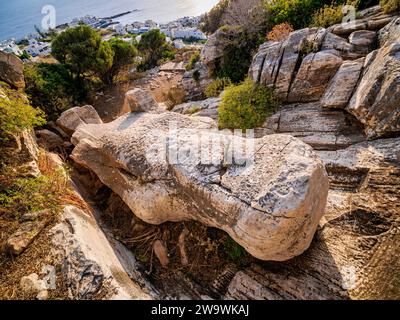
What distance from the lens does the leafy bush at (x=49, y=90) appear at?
27.1ft

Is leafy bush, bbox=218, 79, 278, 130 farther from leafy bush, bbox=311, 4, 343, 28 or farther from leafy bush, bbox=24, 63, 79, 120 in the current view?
leafy bush, bbox=24, 63, 79, 120

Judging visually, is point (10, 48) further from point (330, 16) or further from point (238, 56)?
point (330, 16)

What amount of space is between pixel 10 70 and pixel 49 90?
276 centimetres

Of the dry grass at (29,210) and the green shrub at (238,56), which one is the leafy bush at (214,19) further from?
the dry grass at (29,210)

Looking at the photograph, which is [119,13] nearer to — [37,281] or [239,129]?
[239,129]

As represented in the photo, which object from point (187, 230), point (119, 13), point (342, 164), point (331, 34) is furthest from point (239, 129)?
point (119, 13)

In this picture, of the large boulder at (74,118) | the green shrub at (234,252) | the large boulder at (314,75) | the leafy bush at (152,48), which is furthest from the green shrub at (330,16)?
the leafy bush at (152,48)

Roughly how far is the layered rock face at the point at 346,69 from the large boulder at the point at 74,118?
5.57 m

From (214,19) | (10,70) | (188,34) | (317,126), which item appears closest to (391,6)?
(317,126)

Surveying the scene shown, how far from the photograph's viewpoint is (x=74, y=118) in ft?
22.0

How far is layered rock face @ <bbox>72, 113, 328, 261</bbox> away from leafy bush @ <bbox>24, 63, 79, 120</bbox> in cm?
532

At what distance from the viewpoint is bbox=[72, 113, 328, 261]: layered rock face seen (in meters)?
2.79

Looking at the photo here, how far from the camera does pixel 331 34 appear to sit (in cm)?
695

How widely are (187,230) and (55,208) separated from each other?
222cm
